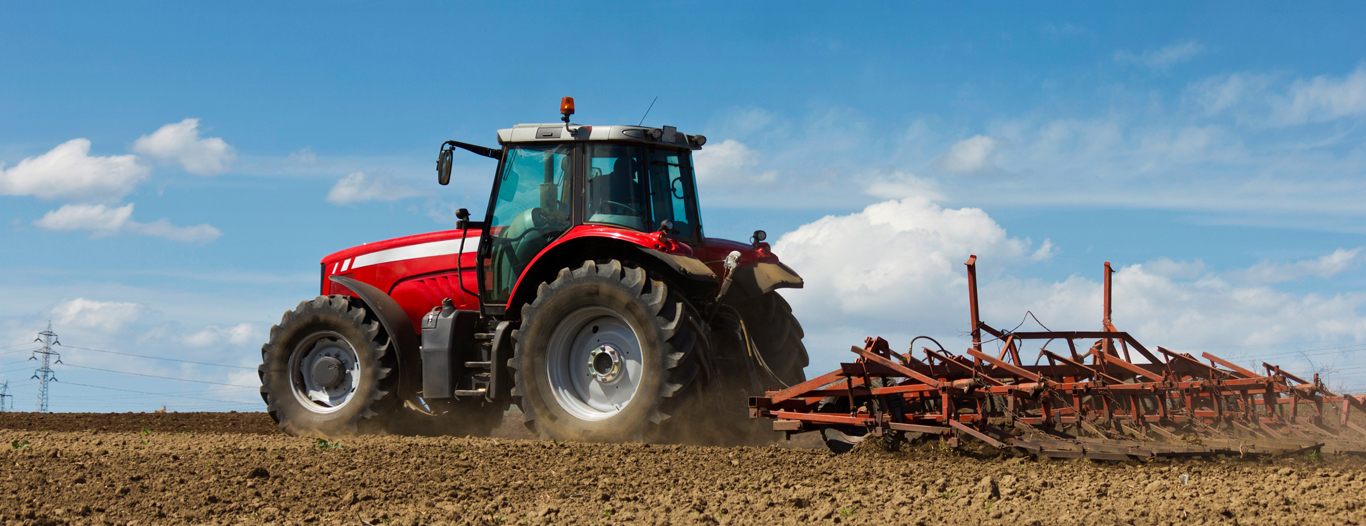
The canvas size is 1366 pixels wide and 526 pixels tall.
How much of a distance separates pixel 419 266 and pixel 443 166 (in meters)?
1.54

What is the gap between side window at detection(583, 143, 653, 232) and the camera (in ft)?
25.1

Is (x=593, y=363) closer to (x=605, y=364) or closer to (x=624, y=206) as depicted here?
(x=605, y=364)

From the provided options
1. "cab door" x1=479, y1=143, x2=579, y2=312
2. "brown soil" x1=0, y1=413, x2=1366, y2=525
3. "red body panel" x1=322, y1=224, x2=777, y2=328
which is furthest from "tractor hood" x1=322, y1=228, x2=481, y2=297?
"brown soil" x1=0, y1=413, x2=1366, y2=525

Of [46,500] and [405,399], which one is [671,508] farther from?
[405,399]

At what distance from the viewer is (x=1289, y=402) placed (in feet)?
22.7

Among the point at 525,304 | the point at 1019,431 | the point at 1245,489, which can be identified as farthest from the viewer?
the point at 525,304

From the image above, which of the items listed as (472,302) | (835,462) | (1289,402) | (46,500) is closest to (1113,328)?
(1289,402)

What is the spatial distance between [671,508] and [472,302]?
440 centimetres

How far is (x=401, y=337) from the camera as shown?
8750 millimetres

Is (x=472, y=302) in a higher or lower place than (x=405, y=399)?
higher

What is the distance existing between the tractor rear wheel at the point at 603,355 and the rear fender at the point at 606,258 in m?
0.19

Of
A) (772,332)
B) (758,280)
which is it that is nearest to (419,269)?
(772,332)

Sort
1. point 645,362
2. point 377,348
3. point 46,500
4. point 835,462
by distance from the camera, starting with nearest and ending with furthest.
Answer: point 46,500, point 835,462, point 645,362, point 377,348

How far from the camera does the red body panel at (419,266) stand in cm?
872
